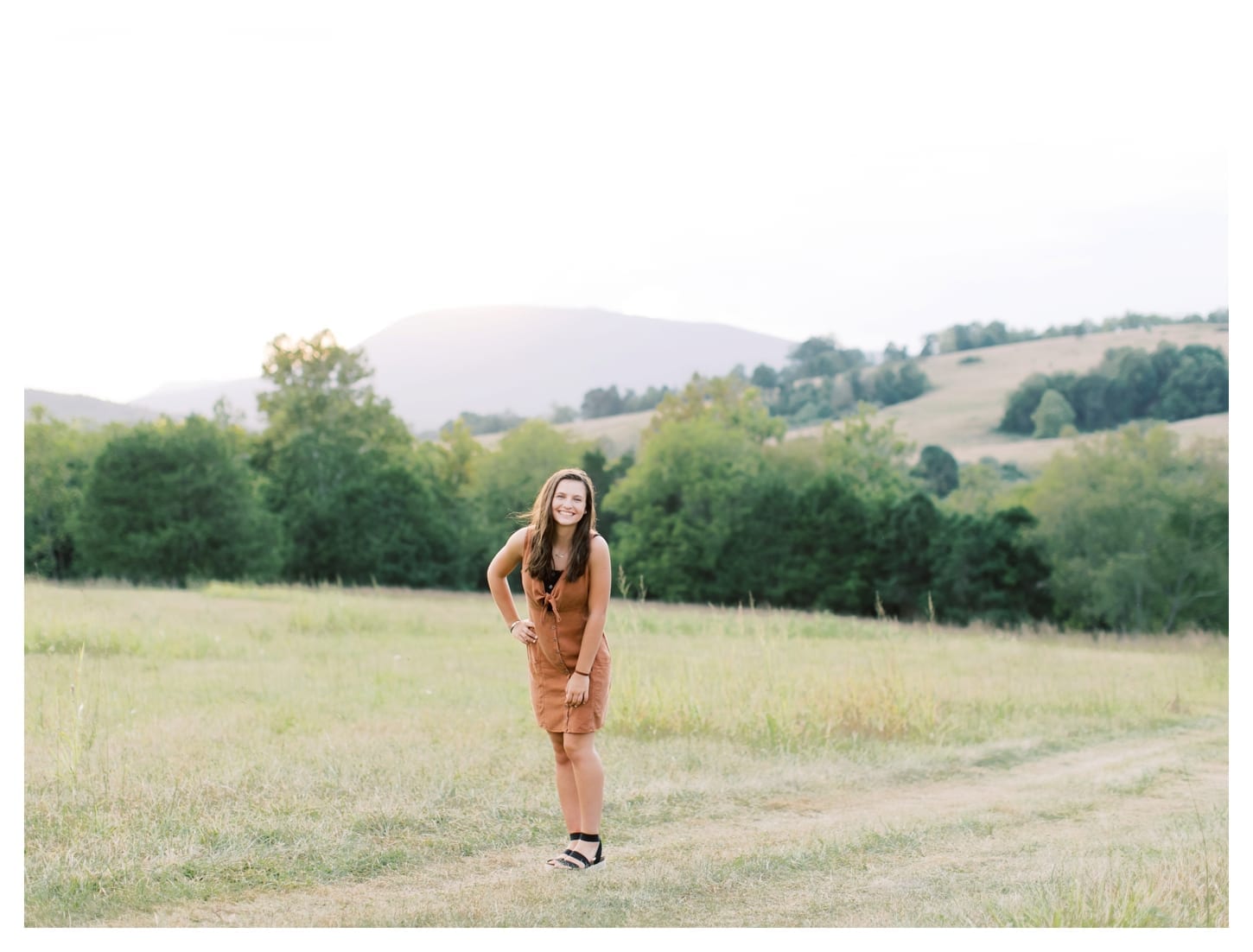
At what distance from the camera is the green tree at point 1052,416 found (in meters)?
95.1

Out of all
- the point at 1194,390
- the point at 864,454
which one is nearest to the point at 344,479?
the point at 864,454

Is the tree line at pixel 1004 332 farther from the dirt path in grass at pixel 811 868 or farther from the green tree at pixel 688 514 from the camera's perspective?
the dirt path in grass at pixel 811 868

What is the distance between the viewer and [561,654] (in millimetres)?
6340

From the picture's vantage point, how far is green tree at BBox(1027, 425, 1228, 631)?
130 feet

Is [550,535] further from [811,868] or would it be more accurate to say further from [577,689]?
[811,868]

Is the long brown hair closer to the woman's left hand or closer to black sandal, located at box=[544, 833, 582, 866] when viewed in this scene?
the woman's left hand

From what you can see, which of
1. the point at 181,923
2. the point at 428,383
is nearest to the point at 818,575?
the point at 181,923

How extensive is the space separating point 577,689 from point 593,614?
16.9 inches

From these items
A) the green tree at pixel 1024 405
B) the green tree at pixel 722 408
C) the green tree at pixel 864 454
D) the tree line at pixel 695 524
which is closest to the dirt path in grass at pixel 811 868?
the tree line at pixel 695 524

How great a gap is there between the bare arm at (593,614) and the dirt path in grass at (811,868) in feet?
3.49

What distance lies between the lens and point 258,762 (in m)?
8.96

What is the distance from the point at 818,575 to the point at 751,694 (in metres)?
32.9

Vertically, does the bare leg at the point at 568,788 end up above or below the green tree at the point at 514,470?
below

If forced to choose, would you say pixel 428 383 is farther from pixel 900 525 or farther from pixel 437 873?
pixel 437 873
